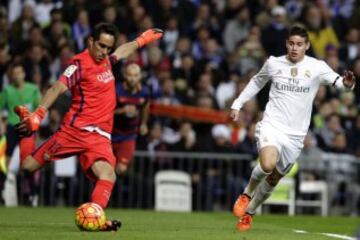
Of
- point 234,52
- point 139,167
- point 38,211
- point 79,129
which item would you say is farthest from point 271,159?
point 234,52

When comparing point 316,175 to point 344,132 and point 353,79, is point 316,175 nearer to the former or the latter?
point 344,132

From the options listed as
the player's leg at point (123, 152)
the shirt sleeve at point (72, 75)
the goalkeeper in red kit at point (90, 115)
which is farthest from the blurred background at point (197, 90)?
the shirt sleeve at point (72, 75)

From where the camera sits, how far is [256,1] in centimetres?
2738

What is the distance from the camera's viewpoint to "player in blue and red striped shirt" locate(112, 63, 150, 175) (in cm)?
2012

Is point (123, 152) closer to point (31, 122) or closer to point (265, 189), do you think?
point (265, 189)

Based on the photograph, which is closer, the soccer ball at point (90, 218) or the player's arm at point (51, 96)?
the soccer ball at point (90, 218)

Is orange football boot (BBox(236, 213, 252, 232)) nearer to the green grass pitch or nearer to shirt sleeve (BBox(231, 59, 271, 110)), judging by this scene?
the green grass pitch

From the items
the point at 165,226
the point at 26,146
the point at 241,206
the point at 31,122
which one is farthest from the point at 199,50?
the point at 31,122

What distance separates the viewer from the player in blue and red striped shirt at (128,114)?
20125 mm

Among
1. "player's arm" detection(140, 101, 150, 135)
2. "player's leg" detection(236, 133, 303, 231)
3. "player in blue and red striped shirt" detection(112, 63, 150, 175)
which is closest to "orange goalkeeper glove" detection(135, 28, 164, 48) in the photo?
"player's leg" detection(236, 133, 303, 231)

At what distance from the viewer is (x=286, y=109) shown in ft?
49.2

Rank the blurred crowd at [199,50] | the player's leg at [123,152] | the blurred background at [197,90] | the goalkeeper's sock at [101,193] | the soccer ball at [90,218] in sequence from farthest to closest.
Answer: the blurred crowd at [199,50] → the blurred background at [197,90] → the player's leg at [123,152] → the goalkeeper's sock at [101,193] → the soccer ball at [90,218]

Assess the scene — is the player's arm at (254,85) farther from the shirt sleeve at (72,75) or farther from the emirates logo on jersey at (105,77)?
the shirt sleeve at (72,75)

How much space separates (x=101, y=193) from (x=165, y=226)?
199cm
